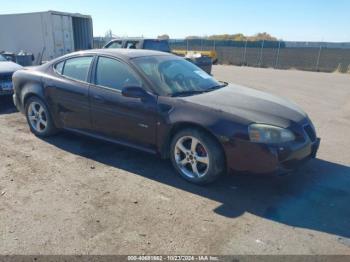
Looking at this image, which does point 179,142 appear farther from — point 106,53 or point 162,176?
point 106,53

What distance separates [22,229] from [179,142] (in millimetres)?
1941

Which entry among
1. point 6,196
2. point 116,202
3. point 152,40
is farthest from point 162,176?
point 152,40

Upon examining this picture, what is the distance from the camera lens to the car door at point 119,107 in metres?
4.04

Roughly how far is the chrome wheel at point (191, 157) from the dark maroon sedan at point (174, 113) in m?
0.01

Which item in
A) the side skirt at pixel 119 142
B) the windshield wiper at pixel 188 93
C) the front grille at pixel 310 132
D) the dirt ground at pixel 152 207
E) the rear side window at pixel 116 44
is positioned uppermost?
the rear side window at pixel 116 44

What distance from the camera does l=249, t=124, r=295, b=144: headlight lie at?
3.40 m

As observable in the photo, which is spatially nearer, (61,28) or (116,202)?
(116,202)

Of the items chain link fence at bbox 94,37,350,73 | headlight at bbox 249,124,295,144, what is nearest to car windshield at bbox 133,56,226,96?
headlight at bbox 249,124,295,144

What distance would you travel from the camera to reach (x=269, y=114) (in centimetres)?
369

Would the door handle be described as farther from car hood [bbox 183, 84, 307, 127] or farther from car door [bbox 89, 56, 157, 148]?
car hood [bbox 183, 84, 307, 127]

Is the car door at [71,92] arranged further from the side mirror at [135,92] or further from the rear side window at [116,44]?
the rear side window at [116,44]

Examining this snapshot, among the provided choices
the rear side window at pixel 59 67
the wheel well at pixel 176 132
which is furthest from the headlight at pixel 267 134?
the rear side window at pixel 59 67

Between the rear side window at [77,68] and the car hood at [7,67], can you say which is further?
the car hood at [7,67]

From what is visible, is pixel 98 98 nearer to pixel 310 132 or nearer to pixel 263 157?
pixel 263 157
